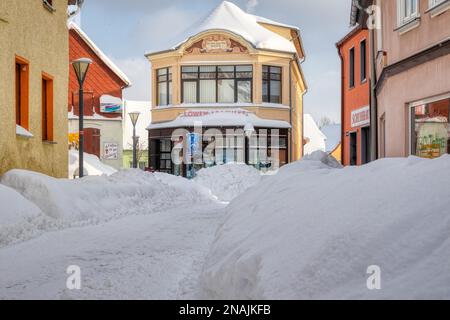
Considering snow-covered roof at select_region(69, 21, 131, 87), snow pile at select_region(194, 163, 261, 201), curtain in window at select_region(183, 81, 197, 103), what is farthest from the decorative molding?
snow pile at select_region(194, 163, 261, 201)

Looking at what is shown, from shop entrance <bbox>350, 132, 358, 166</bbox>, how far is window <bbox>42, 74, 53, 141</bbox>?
10688mm

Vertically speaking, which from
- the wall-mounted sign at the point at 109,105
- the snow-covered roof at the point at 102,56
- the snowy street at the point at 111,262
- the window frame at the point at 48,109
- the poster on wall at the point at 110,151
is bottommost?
the snowy street at the point at 111,262

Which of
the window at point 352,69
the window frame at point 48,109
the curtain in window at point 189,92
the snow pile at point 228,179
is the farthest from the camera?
the curtain in window at point 189,92

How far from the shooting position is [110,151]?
98.4ft

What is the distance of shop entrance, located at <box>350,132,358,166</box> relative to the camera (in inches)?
808

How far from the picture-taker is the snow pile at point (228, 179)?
778 inches

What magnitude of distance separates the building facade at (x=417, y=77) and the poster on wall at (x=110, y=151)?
64.2 feet

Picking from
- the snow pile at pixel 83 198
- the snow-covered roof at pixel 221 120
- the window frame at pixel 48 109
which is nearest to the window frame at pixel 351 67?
the snow pile at pixel 83 198

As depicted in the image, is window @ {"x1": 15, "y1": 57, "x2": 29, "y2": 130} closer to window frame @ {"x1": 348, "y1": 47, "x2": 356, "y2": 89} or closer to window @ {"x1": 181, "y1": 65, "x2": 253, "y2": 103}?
window frame @ {"x1": 348, "y1": 47, "x2": 356, "y2": 89}

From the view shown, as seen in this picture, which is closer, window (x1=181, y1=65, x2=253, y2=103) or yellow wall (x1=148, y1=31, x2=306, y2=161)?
yellow wall (x1=148, y1=31, x2=306, y2=161)

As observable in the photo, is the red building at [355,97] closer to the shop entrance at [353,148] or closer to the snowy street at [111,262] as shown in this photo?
the shop entrance at [353,148]

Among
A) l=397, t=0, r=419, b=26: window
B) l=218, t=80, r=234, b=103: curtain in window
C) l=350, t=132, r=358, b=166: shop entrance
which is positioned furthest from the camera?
l=218, t=80, r=234, b=103: curtain in window
